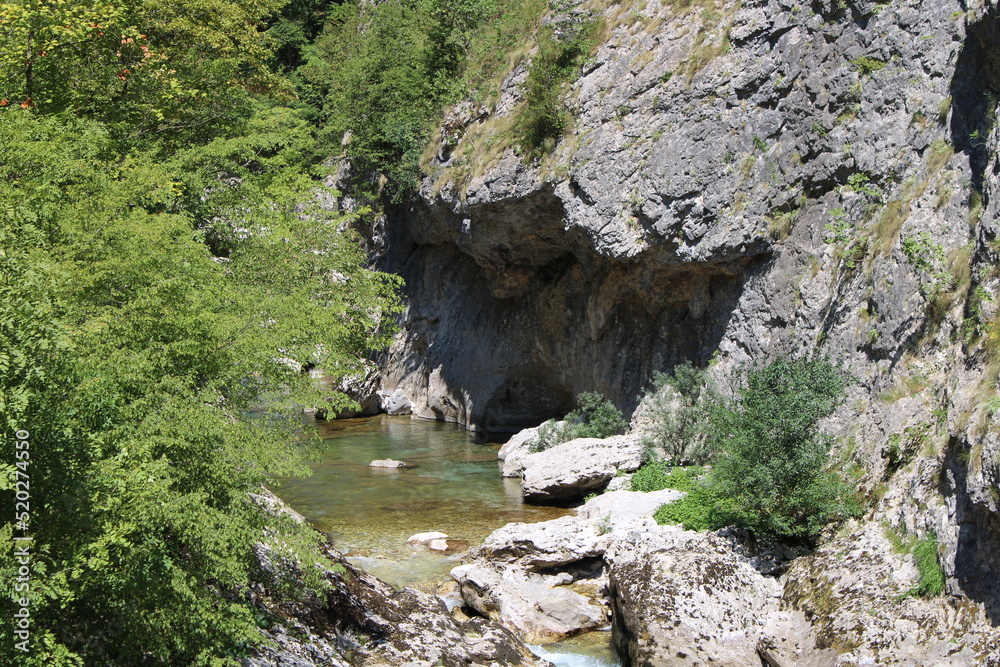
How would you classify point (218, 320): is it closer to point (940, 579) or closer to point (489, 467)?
point (940, 579)

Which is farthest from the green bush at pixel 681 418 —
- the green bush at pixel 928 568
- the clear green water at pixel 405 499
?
the green bush at pixel 928 568

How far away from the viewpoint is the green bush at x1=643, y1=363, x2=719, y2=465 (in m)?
16.3

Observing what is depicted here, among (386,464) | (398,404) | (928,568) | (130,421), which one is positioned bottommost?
(386,464)

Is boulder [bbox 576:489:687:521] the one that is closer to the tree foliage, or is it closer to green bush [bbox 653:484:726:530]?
green bush [bbox 653:484:726:530]

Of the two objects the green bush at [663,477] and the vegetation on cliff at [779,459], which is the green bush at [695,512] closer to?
the vegetation on cliff at [779,459]

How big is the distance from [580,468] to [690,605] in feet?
22.9

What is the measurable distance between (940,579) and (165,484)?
802 cm

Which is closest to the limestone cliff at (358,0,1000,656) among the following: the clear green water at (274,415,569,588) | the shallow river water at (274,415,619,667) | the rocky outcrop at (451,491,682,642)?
the rocky outcrop at (451,491,682,642)

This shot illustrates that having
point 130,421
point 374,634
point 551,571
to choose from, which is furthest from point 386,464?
point 130,421

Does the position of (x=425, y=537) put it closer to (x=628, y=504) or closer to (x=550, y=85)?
(x=628, y=504)

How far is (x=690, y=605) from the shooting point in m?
10.2

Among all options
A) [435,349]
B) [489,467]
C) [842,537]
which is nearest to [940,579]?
[842,537]

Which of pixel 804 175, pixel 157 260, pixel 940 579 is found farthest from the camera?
pixel 804 175

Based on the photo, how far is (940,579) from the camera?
29.1 ft
